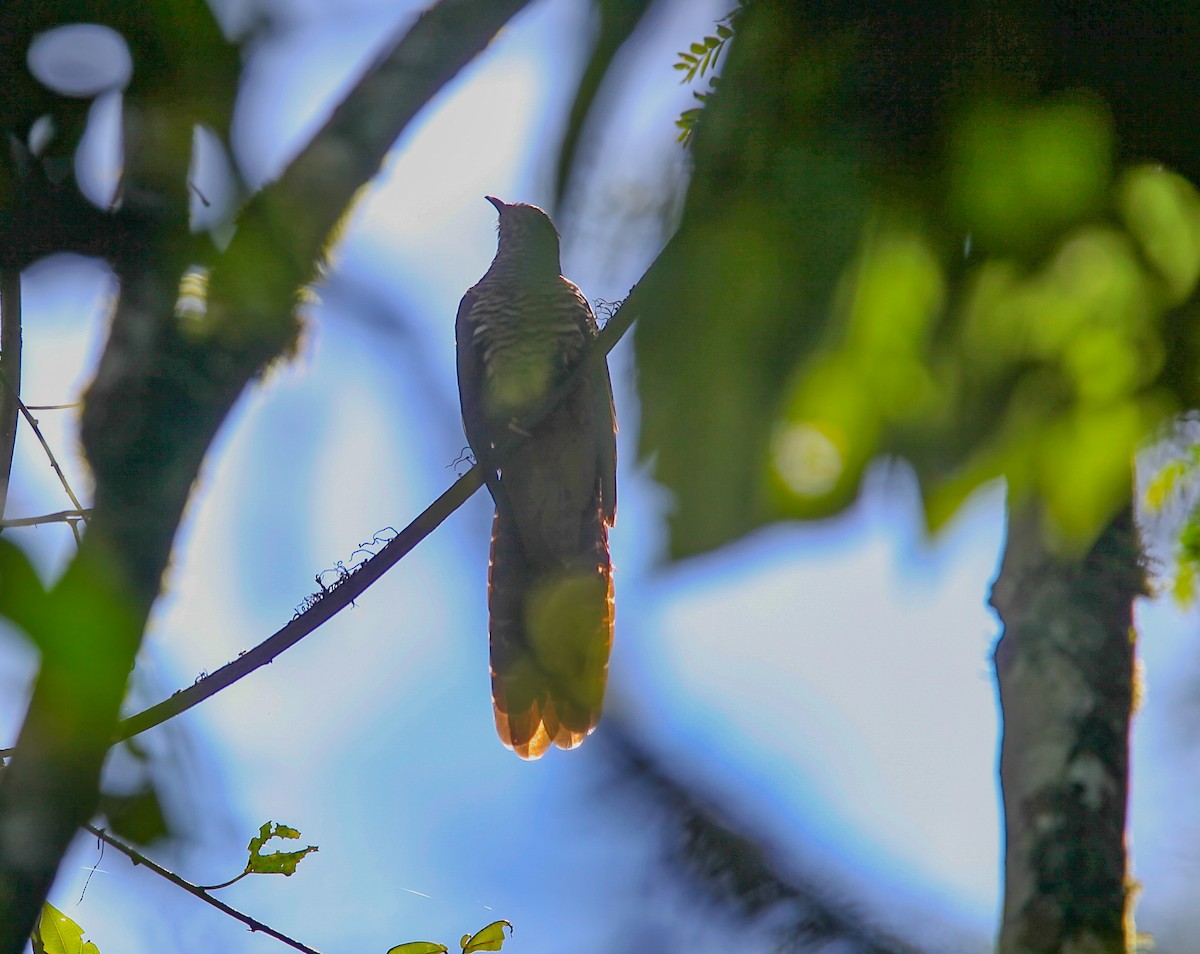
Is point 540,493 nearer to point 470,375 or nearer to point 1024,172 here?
point 470,375

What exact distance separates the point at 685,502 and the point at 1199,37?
2.17 ft

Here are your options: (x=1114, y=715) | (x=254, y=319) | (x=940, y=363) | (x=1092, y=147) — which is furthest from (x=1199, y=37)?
(x=254, y=319)

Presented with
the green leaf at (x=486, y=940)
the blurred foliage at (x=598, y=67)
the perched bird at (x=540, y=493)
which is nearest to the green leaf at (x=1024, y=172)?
the blurred foliage at (x=598, y=67)

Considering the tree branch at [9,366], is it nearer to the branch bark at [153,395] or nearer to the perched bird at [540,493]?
the branch bark at [153,395]

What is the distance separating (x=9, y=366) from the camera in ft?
6.63

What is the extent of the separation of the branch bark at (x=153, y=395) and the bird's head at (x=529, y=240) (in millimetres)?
2522

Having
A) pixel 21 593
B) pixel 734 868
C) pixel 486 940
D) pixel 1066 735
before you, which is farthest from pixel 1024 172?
pixel 486 940

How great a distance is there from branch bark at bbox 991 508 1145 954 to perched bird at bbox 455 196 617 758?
2.13 metres

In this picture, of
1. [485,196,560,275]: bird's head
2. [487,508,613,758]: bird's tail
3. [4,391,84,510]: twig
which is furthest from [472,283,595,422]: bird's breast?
[4,391,84,510]: twig

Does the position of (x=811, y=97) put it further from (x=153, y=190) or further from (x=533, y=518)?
(x=533, y=518)

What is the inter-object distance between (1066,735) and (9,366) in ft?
5.91

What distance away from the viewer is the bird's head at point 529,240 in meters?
4.22

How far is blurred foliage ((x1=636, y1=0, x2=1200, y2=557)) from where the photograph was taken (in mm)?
825

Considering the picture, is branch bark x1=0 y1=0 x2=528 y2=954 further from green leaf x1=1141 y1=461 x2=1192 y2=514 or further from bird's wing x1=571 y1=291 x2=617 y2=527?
bird's wing x1=571 y1=291 x2=617 y2=527
